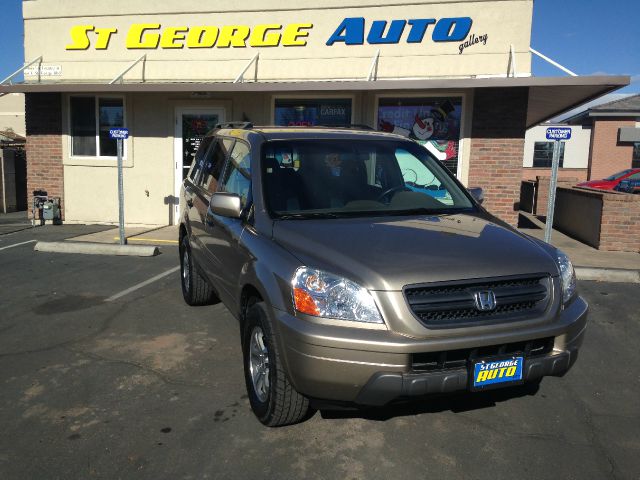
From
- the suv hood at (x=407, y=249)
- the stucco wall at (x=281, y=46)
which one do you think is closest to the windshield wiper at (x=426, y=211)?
the suv hood at (x=407, y=249)

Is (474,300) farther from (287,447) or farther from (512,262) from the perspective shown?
(287,447)

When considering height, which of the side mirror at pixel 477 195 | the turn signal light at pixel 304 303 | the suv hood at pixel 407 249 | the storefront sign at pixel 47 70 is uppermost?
the storefront sign at pixel 47 70

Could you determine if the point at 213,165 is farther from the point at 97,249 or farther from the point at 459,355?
the point at 97,249

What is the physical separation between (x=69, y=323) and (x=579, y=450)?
4.61 meters

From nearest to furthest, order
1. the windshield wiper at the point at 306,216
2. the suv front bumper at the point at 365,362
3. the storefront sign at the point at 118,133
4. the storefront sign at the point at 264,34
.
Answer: the suv front bumper at the point at 365,362
the windshield wiper at the point at 306,216
the storefront sign at the point at 118,133
the storefront sign at the point at 264,34

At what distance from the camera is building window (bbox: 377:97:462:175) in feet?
35.1

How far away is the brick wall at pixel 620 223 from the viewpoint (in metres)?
9.77

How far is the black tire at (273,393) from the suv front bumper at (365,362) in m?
0.21

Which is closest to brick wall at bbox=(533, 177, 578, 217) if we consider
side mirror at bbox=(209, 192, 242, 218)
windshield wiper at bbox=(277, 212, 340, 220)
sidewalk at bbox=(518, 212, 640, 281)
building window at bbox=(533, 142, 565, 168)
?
sidewalk at bbox=(518, 212, 640, 281)

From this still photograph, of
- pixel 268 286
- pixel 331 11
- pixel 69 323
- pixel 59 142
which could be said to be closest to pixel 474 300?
pixel 268 286

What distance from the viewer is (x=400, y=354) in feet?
8.96

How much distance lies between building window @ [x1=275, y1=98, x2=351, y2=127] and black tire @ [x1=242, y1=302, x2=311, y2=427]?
8334 millimetres

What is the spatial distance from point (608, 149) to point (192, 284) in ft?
103

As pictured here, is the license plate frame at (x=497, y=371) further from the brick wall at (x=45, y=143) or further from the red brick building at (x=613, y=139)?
the red brick building at (x=613, y=139)
